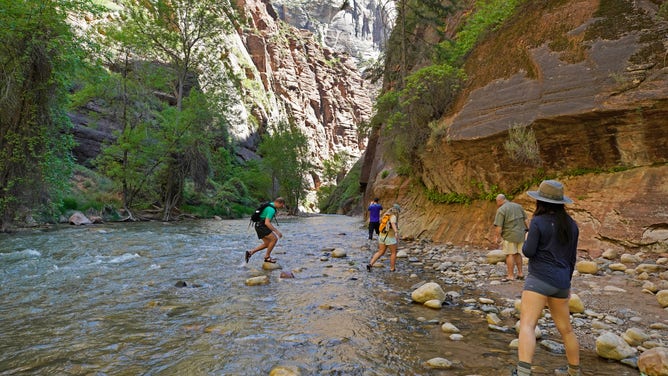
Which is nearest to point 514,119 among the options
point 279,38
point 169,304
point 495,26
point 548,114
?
point 548,114

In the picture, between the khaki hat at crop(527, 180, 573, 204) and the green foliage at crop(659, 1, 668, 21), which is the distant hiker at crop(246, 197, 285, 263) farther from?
the green foliage at crop(659, 1, 668, 21)

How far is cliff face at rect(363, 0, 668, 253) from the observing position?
755 centimetres

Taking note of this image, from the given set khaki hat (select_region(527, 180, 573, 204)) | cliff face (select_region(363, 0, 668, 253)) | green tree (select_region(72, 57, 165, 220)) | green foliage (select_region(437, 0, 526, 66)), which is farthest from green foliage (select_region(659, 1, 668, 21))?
green tree (select_region(72, 57, 165, 220))

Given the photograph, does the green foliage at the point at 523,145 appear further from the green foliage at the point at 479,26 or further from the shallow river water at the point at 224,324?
the green foliage at the point at 479,26

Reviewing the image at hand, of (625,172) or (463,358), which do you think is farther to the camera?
(625,172)

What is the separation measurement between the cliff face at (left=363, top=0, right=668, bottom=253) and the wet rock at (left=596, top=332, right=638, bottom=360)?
4.52 metres

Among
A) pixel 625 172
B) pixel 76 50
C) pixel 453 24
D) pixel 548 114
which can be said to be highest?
pixel 453 24

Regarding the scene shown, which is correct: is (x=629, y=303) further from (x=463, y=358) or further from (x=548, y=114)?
(x=548, y=114)

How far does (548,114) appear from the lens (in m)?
8.94

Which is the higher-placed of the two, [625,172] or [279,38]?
[279,38]

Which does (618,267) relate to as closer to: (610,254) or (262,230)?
(610,254)

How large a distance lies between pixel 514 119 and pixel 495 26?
5.54m

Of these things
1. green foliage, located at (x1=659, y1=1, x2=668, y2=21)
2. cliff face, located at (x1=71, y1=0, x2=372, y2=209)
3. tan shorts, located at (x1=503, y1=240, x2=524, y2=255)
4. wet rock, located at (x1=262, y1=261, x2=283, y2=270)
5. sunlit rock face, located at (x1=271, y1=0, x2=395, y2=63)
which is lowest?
wet rock, located at (x1=262, y1=261, x2=283, y2=270)

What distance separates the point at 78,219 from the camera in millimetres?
18828
